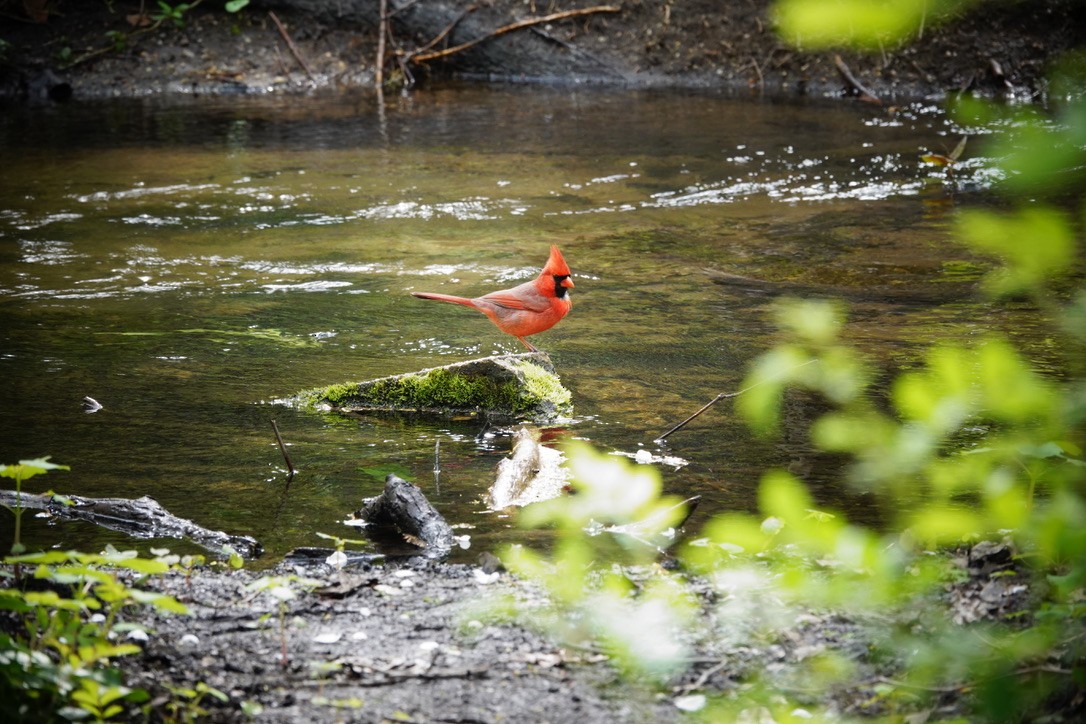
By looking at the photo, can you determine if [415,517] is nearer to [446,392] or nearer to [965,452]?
[446,392]

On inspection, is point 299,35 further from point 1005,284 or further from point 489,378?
point 1005,284

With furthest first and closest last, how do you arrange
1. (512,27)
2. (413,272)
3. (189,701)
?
(512,27), (413,272), (189,701)

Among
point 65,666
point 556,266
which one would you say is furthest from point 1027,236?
point 556,266

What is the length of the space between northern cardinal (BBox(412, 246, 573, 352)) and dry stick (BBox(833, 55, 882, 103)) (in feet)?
32.0

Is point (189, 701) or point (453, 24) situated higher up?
point (453, 24)

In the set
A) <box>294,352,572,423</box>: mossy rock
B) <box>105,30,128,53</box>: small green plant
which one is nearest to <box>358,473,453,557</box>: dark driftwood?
<box>294,352,572,423</box>: mossy rock

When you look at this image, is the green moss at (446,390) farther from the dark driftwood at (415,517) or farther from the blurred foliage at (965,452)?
the blurred foliage at (965,452)

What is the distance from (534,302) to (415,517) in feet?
6.94

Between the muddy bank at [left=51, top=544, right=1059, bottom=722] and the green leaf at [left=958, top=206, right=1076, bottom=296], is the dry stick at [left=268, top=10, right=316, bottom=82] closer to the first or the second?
the muddy bank at [left=51, top=544, right=1059, bottom=722]

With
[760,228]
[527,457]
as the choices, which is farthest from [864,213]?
[527,457]

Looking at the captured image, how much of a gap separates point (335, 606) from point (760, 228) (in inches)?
257

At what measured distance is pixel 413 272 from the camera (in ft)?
26.6

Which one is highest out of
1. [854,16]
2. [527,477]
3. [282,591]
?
[854,16]

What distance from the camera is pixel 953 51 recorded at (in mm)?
14508
